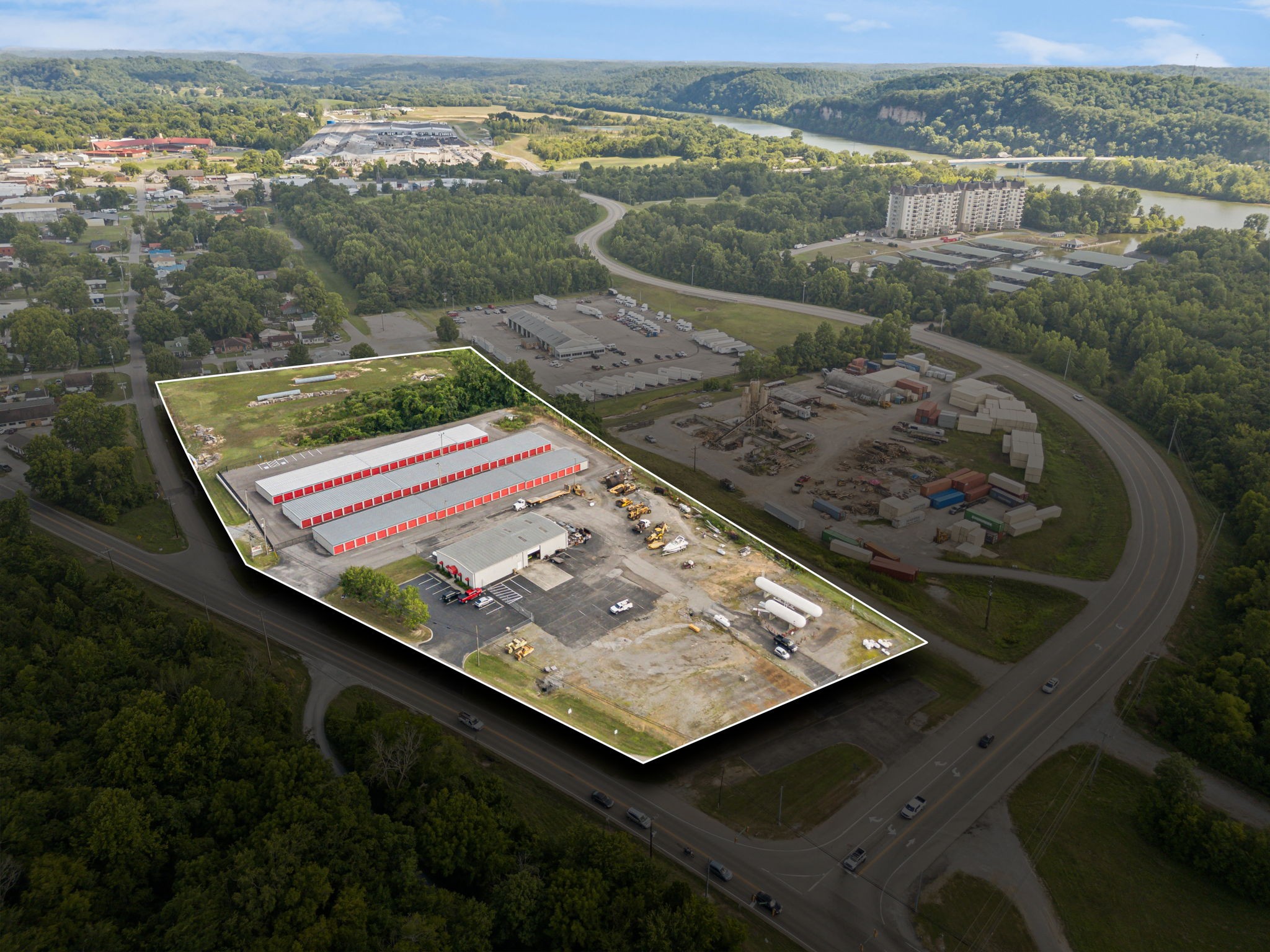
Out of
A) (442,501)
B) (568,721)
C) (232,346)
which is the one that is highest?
(442,501)

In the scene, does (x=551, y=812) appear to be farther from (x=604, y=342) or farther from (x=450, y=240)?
(x=450, y=240)

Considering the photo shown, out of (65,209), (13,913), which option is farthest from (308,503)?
(65,209)

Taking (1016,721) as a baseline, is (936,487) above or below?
above

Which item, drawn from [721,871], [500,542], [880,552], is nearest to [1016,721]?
[880,552]

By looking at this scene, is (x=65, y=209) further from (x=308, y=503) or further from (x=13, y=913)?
(x=13, y=913)

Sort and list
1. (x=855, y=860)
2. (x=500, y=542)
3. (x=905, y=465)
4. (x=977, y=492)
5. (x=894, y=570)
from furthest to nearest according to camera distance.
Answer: (x=905, y=465) < (x=977, y=492) < (x=894, y=570) < (x=500, y=542) < (x=855, y=860)
